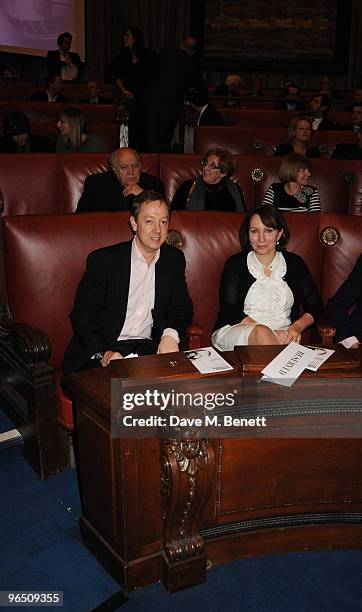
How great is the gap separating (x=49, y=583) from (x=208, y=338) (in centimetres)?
123

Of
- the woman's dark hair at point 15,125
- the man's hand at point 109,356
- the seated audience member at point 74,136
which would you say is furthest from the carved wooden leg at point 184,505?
the woman's dark hair at point 15,125

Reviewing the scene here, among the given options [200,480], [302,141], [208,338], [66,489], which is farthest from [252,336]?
[302,141]

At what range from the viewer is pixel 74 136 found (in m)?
4.55

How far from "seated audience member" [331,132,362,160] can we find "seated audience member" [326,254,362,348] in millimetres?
2626

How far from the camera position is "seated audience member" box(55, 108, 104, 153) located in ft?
14.8

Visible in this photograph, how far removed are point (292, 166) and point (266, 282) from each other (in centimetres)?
143

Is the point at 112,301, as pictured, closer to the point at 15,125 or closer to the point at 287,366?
the point at 287,366

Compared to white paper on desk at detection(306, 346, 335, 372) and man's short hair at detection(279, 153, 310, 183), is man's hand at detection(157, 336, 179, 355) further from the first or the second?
man's short hair at detection(279, 153, 310, 183)

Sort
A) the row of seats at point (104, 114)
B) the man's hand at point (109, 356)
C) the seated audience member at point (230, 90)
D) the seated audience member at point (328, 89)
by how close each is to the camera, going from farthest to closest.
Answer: the seated audience member at point (328, 89) → the seated audience member at point (230, 90) → the row of seats at point (104, 114) → the man's hand at point (109, 356)

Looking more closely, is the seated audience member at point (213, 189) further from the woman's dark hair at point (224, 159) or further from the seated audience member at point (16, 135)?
the seated audience member at point (16, 135)

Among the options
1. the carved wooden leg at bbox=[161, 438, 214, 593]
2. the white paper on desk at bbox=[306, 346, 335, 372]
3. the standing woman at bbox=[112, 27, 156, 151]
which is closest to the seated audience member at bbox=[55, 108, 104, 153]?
the standing woman at bbox=[112, 27, 156, 151]

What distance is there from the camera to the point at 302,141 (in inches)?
192

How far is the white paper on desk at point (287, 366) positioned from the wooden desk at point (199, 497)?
22 cm

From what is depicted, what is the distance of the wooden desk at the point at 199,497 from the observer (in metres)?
1.80
